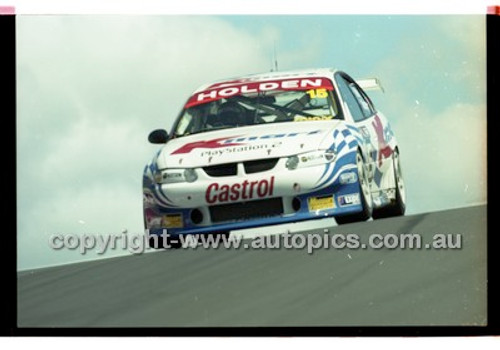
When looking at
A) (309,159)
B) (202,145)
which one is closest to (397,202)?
(309,159)

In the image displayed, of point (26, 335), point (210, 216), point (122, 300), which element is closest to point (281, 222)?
point (210, 216)

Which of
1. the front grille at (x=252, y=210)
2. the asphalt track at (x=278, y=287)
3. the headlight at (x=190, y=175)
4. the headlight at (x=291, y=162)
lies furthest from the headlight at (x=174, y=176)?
the headlight at (x=291, y=162)

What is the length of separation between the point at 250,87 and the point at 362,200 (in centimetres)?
116

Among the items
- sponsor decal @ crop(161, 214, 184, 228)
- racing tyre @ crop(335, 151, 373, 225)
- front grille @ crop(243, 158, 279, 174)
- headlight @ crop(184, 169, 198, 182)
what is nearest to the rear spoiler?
racing tyre @ crop(335, 151, 373, 225)

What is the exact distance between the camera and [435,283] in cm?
1180

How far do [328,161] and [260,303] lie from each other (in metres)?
1.12

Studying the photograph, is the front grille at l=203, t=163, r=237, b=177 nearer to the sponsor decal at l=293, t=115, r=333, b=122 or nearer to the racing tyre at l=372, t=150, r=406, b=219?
the sponsor decal at l=293, t=115, r=333, b=122

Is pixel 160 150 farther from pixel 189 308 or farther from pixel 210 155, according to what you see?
pixel 189 308

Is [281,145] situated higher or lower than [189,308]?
higher

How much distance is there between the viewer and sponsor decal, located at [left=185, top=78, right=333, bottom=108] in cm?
1218

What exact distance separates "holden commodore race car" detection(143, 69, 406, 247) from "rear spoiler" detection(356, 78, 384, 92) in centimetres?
2

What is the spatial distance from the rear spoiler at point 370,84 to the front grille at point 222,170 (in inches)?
45.1
